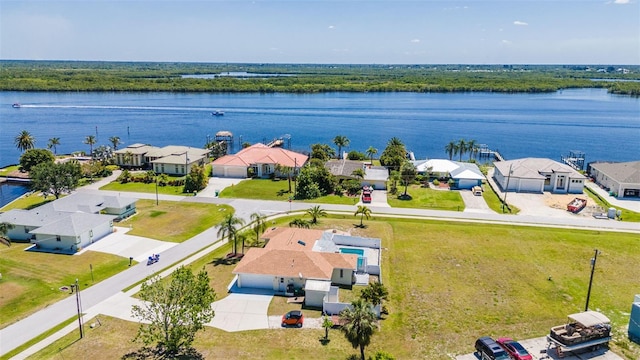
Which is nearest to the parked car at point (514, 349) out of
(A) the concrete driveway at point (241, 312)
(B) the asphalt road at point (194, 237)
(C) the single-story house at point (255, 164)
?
(A) the concrete driveway at point (241, 312)

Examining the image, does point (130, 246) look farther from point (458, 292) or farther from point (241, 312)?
point (458, 292)

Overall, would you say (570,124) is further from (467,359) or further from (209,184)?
(467,359)

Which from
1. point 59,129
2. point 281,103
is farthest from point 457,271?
point 281,103

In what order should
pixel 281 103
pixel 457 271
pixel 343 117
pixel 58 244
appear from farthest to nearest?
pixel 281 103 < pixel 343 117 < pixel 58 244 < pixel 457 271

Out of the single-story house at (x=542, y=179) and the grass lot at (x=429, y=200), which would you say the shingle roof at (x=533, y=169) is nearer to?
the single-story house at (x=542, y=179)

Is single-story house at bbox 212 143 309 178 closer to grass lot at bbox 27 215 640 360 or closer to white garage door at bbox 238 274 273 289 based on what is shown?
grass lot at bbox 27 215 640 360

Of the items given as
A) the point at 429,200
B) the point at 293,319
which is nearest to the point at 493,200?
the point at 429,200
